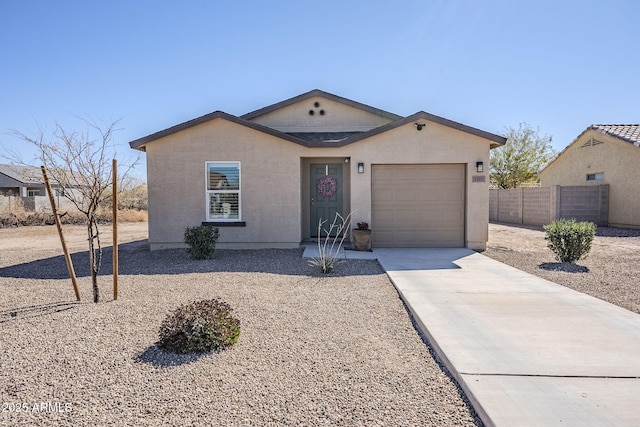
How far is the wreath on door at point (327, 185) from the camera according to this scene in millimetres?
10969

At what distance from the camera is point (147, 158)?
33.6 feet

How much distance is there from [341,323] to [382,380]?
1426mm

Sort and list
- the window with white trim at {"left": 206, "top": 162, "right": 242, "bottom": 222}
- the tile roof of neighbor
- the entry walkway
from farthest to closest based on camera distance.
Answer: the tile roof of neighbor, the window with white trim at {"left": 206, "top": 162, "right": 242, "bottom": 222}, the entry walkway

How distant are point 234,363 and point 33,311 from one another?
3426mm

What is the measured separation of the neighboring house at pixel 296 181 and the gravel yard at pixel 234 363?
12.8 ft

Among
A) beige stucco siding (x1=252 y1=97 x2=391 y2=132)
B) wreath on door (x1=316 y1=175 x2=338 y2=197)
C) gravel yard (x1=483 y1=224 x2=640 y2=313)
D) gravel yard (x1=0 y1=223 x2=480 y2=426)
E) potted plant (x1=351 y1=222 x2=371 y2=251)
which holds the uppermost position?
beige stucco siding (x1=252 y1=97 x2=391 y2=132)

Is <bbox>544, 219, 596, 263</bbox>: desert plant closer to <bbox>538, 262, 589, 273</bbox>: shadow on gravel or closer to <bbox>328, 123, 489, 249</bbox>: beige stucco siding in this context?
<bbox>538, 262, 589, 273</bbox>: shadow on gravel

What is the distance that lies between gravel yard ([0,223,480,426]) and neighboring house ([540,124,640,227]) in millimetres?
15395

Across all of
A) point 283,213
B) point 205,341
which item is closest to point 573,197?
point 283,213

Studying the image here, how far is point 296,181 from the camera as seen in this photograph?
33.4 ft

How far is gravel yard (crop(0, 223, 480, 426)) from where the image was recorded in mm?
2705

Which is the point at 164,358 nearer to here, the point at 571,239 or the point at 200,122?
the point at 200,122

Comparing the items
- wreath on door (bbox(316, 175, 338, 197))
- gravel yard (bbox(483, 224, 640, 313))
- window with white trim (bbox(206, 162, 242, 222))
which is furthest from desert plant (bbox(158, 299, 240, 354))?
wreath on door (bbox(316, 175, 338, 197))

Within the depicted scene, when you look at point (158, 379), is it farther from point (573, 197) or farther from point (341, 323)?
point (573, 197)
